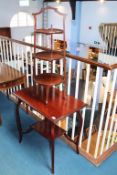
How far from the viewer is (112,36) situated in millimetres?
9117

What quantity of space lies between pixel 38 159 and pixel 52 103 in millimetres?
754

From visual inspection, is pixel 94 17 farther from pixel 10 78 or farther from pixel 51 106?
pixel 51 106

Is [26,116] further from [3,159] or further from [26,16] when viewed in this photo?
[26,16]

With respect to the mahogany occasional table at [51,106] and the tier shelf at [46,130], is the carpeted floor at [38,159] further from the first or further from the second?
the tier shelf at [46,130]

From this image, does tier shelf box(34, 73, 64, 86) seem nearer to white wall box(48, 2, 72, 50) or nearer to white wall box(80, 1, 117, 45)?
white wall box(80, 1, 117, 45)

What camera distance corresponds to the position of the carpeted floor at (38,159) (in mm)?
2217

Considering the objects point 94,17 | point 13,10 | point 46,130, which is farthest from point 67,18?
point 46,130

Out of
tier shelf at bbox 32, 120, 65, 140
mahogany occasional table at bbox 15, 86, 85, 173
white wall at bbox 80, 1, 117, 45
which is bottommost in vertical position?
tier shelf at bbox 32, 120, 65, 140

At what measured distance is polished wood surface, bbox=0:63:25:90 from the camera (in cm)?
288

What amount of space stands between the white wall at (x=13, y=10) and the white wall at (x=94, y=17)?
12.0ft

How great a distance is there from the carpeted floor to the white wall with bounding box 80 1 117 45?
797 centimetres

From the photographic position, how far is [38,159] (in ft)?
7.77

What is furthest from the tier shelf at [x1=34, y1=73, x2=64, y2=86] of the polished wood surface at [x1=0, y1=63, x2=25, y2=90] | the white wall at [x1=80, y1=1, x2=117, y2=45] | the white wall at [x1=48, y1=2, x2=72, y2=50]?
the white wall at [x1=48, y1=2, x2=72, y2=50]

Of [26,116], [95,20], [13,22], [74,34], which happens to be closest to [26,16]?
[13,22]
